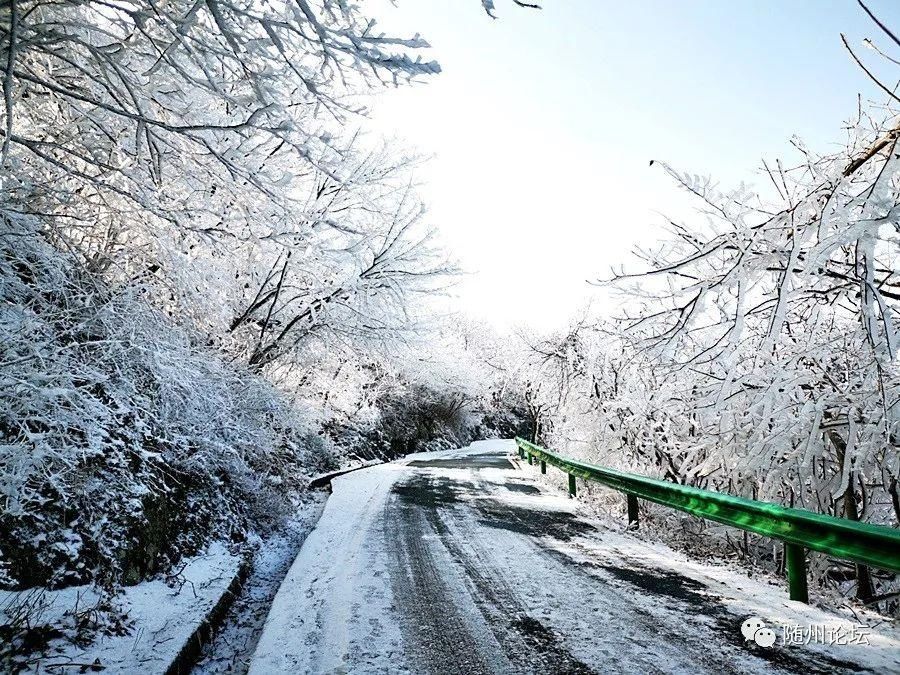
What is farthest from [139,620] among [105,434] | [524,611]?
[524,611]

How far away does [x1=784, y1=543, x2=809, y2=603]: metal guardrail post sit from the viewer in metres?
3.65

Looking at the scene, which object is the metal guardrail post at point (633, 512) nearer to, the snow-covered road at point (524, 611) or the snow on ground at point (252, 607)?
the snow-covered road at point (524, 611)

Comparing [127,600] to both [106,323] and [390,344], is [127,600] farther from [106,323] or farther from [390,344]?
[390,344]

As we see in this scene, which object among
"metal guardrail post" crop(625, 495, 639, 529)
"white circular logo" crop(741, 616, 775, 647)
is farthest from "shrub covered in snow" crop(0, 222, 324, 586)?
"metal guardrail post" crop(625, 495, 639, 529)

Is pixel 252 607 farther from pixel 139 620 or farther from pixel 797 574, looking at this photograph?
pixel 797 574

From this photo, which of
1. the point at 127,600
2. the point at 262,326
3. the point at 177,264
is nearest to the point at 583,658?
the point at 127,600

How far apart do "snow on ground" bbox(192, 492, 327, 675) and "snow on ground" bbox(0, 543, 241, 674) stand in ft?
0.69

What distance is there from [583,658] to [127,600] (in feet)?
11.3

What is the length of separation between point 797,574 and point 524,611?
2.05 meters

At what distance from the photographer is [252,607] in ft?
15.0

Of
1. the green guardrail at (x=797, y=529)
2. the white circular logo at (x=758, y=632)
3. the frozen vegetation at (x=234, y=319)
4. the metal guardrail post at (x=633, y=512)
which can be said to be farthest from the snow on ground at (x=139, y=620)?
the metal guardrail post at (x=633, y=512)

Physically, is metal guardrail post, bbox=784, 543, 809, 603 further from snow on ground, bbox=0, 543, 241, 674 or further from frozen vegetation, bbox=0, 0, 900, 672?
snow on ground, bbox=0, 543, 241, 674

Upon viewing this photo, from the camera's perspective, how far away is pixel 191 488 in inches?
239

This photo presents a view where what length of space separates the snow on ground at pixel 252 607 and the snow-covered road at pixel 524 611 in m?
0.30
